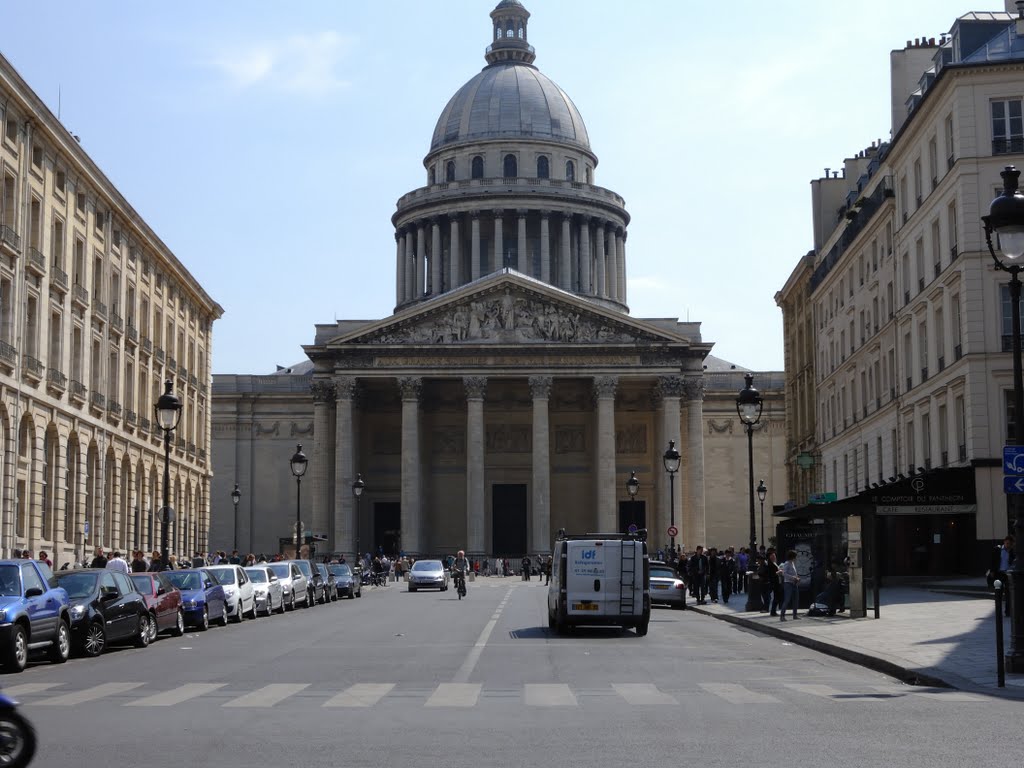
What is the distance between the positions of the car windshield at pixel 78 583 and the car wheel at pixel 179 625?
16.9 feet

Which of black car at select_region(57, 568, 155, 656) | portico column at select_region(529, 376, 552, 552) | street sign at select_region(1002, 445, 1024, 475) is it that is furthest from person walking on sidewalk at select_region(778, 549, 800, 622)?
Answer: portico column at select_region(529, 376, 552, 552)

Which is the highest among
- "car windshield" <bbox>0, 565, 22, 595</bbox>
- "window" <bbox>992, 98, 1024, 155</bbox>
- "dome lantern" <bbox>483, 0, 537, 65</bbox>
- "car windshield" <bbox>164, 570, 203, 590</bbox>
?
"dome lantern" <bbox>483, 0, 537, 65</bbox>

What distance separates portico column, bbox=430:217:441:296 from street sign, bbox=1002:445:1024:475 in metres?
104

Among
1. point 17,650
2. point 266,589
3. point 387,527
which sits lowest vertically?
point 17,650

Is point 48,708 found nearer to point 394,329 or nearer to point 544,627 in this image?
point 544,627

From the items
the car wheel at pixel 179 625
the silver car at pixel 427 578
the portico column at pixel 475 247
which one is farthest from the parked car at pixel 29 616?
the portico column at pixel 475 247

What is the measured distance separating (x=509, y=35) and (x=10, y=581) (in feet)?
412

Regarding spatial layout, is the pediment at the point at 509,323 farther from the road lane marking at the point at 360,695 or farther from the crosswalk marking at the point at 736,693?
the crosswalk marking at the point at 736,693

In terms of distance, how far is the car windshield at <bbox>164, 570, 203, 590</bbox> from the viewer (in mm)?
35125

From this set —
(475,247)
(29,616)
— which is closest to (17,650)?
(29,616)

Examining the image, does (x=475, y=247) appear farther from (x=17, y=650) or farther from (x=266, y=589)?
(x=17, y=650)

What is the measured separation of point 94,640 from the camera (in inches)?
1025

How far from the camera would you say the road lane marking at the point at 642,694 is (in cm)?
1708

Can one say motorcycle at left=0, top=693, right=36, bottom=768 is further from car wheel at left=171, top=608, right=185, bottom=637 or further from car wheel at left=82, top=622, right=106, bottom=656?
car wheel at left=171, top=608, right=185, bottom=637
